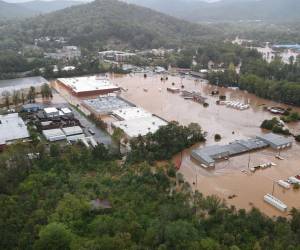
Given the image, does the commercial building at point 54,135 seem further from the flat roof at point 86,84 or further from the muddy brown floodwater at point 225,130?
the flat roof at point 86,84

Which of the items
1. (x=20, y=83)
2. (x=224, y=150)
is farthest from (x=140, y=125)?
(x=20, y=83)

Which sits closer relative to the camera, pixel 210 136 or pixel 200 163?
pixel 200 163

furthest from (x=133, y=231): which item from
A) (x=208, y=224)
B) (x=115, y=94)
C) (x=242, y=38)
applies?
(x=242, y=38)

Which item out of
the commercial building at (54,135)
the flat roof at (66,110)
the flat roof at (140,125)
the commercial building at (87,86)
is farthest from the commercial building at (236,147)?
the commercial building at (87,86)

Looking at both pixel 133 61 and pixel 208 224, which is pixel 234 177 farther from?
pixel 133 61

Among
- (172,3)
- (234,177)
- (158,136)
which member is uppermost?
(172,3)
